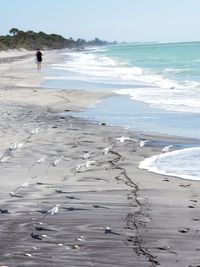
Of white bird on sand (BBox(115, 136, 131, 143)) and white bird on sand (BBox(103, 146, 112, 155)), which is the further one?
white bird on sand (BBox(115, 136, 131, 143))

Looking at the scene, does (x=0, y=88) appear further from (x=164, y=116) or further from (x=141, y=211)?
(x=141, y=211)

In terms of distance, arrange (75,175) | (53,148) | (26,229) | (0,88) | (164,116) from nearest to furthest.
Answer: (26,229), (75,175), (53,148), (164,116), (0,88)

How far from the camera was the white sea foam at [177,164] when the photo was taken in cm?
791

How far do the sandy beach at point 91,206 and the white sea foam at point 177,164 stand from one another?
8.0 inches

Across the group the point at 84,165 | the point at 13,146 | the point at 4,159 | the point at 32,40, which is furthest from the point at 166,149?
the point at 32,40

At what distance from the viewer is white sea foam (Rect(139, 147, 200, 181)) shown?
7.91 meters

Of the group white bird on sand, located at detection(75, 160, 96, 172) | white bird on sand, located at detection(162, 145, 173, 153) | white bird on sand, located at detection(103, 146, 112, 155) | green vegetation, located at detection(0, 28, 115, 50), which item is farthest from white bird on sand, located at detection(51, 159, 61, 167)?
green vegetation, located at detection(0, 28, 115, 50)

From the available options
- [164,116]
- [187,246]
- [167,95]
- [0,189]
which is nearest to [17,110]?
[164,116]

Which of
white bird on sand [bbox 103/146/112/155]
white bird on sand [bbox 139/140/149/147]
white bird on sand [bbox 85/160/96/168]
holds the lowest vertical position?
white bird on sand [bbox 139/140/149/147]

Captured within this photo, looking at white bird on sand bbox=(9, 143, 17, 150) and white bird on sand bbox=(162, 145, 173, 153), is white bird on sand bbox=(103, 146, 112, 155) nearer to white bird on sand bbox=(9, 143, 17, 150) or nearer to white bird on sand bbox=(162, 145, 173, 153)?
white bird on sand bbox=(162, 145, 173, 153)

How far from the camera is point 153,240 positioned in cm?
504

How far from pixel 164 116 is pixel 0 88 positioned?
1053cm

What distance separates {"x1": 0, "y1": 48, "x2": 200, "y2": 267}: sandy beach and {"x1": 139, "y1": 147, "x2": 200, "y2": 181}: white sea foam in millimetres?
203

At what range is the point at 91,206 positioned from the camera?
20.2ft
